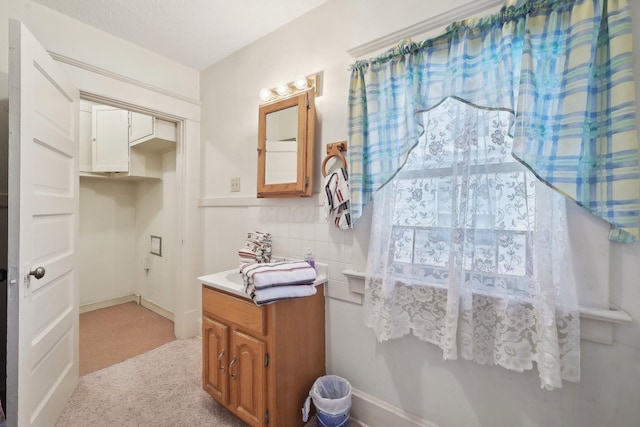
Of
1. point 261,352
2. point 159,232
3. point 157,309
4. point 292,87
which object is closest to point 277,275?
point 261,352

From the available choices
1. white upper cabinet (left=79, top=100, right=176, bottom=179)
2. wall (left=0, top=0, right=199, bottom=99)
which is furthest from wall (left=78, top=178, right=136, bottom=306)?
wall (left=0, top=0, right=199, bottom=99)

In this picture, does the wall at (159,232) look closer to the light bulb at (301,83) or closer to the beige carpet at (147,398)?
the beige carpet at (147,398)

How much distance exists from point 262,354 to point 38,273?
1.12 m

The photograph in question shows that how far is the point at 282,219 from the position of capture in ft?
6.15

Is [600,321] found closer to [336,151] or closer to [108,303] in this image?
[336,151]

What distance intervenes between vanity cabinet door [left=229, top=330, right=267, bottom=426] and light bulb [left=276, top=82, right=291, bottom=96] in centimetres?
151

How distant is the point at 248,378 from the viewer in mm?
1401

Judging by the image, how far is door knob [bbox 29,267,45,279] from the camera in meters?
1.24

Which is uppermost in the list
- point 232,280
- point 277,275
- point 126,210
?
point 126,210

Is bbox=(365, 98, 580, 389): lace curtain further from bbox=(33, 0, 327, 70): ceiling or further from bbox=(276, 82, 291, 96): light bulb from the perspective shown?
bbox=(33, 0, 327, 70): ceiling

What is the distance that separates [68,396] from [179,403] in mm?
682

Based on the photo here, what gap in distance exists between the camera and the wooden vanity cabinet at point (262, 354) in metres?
1.33

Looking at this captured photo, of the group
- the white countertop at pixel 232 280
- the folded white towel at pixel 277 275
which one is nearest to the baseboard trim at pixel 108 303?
the white countertop at pixel 232 280

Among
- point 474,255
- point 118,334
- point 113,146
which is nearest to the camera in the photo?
point 474,255
